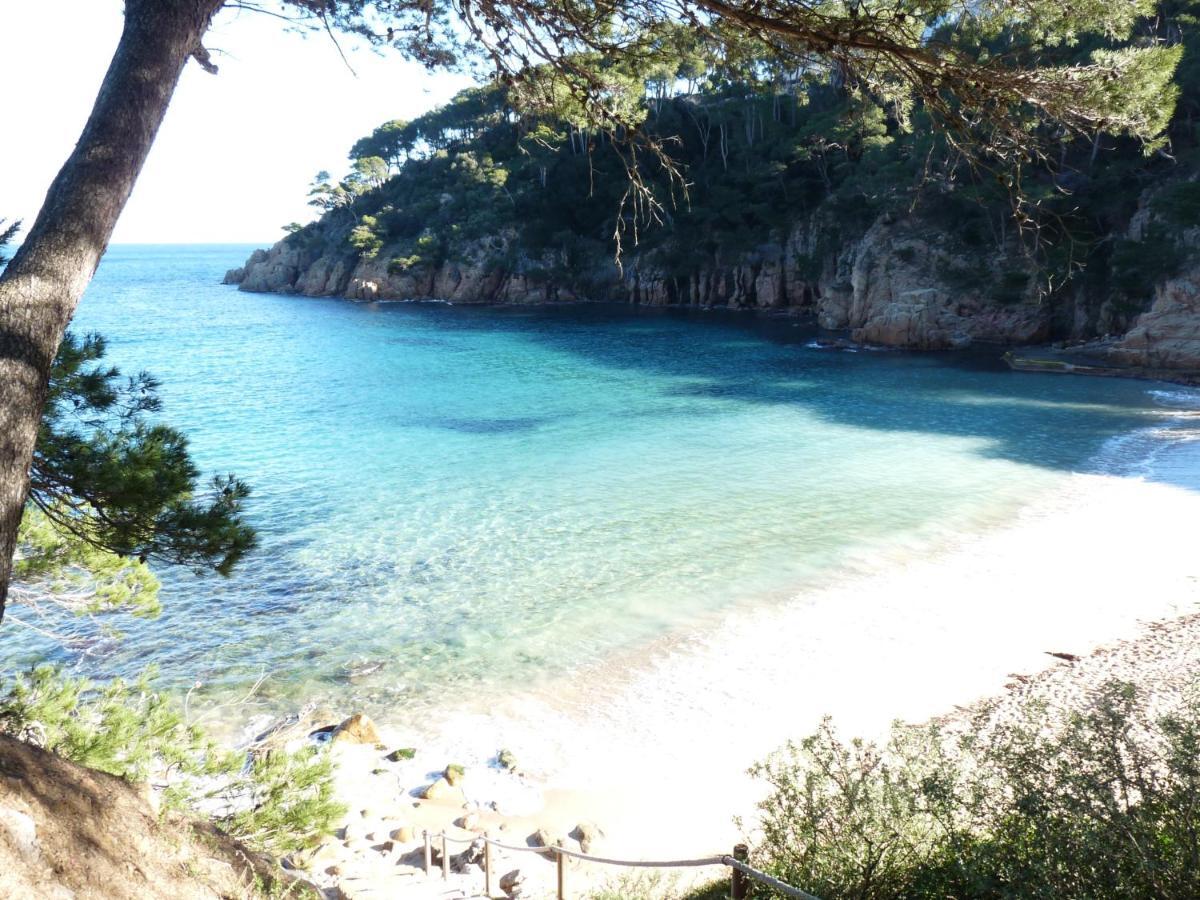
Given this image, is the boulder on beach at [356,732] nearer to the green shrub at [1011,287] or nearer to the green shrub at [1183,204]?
the green shrub at [1183,204]

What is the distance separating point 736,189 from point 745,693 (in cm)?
4702

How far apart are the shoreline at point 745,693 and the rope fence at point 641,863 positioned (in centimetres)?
23

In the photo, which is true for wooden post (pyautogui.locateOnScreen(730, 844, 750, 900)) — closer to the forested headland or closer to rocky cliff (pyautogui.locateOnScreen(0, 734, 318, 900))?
rocky cliff (pyautogui.locateOnScreen(0, 734, 318, 900))

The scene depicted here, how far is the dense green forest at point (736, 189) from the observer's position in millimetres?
11537

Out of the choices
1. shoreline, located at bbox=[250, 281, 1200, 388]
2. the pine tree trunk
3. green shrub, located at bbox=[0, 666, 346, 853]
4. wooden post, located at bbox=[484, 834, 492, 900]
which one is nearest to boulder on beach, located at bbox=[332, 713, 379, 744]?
wooden post, located at bbox=[484, 834, 492, 900]

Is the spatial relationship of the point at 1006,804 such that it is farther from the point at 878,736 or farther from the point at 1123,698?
the point at 878,736

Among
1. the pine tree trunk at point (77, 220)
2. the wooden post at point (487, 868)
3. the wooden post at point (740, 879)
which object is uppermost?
the pine tree trunk at point (77, 220)

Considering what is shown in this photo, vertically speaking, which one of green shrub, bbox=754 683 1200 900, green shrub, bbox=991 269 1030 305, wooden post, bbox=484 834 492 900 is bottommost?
wooden post, bbox=484 834 492 900

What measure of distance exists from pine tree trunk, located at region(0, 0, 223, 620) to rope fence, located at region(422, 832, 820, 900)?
3.73 metres

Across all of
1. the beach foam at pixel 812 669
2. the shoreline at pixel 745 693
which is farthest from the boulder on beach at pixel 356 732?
the beach foam at pixel 812 669

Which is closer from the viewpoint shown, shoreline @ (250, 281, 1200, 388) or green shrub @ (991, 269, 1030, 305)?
shoreline @ (250, 281, 1200, 388)

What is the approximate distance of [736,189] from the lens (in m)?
52.2

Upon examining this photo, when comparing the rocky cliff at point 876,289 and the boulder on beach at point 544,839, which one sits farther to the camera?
the rocky cliff at point 876,289

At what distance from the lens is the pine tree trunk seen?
346 cm
